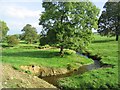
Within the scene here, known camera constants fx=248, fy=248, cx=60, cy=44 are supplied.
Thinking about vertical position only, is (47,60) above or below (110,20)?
below

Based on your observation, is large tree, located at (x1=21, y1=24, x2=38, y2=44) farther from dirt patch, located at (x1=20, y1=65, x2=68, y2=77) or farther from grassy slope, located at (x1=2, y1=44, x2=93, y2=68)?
dirt patch, located at (x1=20, y1=65, x2=68, y2=77)

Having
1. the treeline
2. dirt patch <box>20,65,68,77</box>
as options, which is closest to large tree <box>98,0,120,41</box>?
the treeline

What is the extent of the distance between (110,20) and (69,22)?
34.1m

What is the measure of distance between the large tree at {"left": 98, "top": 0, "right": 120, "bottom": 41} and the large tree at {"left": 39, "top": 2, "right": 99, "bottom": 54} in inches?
1135

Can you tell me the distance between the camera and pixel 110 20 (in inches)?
2940

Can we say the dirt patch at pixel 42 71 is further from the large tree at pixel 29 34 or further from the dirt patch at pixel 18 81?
the large tree at pixel 29 34

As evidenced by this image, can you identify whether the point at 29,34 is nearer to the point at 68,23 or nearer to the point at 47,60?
the point at 68,23

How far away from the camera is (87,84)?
27250 millimetres

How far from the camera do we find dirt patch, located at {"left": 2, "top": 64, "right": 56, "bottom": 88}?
2509 centimetres

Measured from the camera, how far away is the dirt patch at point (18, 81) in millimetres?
25094

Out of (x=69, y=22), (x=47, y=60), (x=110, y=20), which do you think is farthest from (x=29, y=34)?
(x=47, y=60)

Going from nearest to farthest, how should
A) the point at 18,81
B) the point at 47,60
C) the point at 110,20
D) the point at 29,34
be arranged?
the point at 18,81 → the point at 47,60 → the point at 110,20 → the point at 29,34

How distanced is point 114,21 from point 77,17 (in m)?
33.7

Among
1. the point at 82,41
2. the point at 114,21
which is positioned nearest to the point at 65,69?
the point at 82,41
